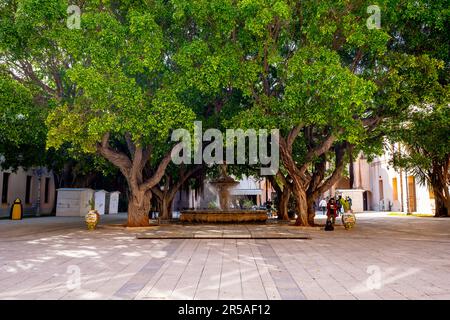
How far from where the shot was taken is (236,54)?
14.8 meters

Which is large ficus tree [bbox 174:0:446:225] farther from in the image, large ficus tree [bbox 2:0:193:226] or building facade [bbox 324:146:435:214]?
building facade [bbox 324:146:435:214]

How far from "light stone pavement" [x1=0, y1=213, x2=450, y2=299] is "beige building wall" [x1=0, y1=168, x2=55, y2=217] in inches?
741

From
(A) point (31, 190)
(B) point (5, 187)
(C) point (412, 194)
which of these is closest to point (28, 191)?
(A) point (31, 190)

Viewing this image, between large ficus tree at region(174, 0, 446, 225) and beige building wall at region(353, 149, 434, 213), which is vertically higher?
large ficus tree at region(174, 0, 446, 225)

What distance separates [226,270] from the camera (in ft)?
23.9

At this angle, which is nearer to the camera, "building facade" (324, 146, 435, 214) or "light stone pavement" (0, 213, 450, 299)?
"light stone pavement" (0, 213, 450, 299)

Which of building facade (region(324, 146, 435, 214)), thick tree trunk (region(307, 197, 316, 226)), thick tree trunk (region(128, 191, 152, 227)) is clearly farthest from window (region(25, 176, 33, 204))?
building facade (region(324, 146, 435, 214))

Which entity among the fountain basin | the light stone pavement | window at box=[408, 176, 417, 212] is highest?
window at box=[408, 176, 417, 212]

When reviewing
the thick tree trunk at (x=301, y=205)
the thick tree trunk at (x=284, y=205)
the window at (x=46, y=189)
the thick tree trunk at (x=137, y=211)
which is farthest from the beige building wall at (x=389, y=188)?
the window at (x=46, y=189)

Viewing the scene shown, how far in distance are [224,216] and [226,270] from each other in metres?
14.2

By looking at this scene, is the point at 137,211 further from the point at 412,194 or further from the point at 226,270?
the point at 412,194

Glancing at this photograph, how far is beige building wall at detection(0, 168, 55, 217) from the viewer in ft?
93.4

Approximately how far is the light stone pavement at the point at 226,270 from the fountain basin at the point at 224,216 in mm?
→ 9715
